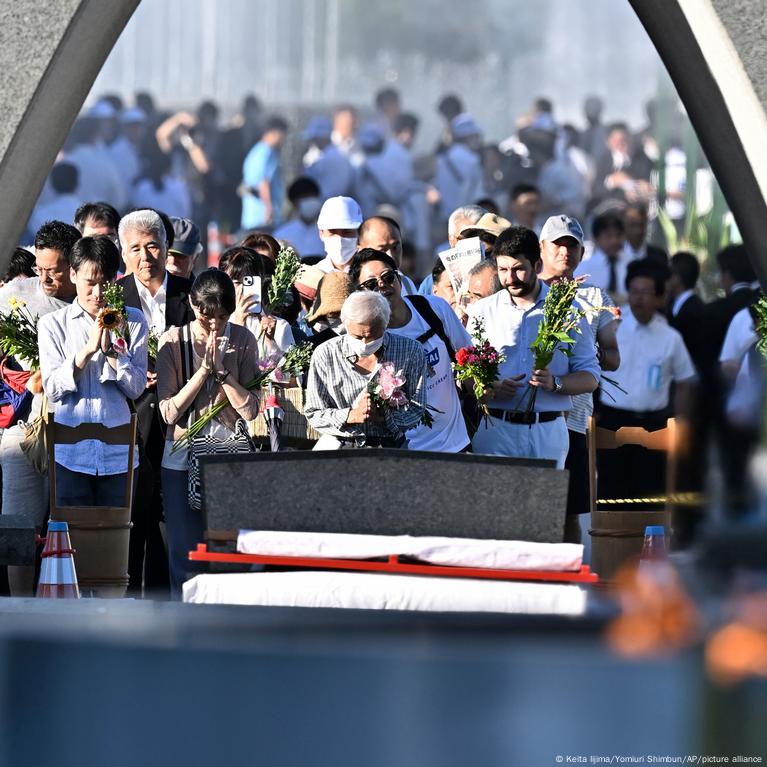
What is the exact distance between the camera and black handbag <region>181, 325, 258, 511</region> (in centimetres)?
852

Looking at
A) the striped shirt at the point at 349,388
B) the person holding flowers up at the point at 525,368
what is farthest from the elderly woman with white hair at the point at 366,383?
the person holding flowers up at the point at 525,368

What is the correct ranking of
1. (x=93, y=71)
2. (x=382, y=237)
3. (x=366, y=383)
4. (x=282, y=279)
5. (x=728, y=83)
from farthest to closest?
(x=382, y=237), (x=282, y=279), (x=366, y=383), (x=93, y=71), (x=728, y=83)

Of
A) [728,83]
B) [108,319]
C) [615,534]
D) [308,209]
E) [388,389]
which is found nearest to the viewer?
[728,83]

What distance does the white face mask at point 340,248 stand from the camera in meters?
10.0

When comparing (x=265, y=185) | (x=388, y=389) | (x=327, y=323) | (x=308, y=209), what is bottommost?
(x=388, y=389)

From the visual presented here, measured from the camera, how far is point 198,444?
8.54m

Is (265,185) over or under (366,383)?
over

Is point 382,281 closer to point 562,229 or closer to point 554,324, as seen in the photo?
point 554,324

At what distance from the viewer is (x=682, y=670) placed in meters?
2.66

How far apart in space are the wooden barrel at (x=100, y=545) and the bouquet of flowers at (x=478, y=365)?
174cm

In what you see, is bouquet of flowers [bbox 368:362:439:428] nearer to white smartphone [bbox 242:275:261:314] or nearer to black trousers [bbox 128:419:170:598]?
white smartphone [bbox 242:275:261:314]

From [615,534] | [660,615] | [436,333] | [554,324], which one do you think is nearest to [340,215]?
[436,333]

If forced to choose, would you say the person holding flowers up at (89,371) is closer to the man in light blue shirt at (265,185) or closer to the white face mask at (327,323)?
the white face mask at (327,323)

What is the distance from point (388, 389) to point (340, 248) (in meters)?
2.37
